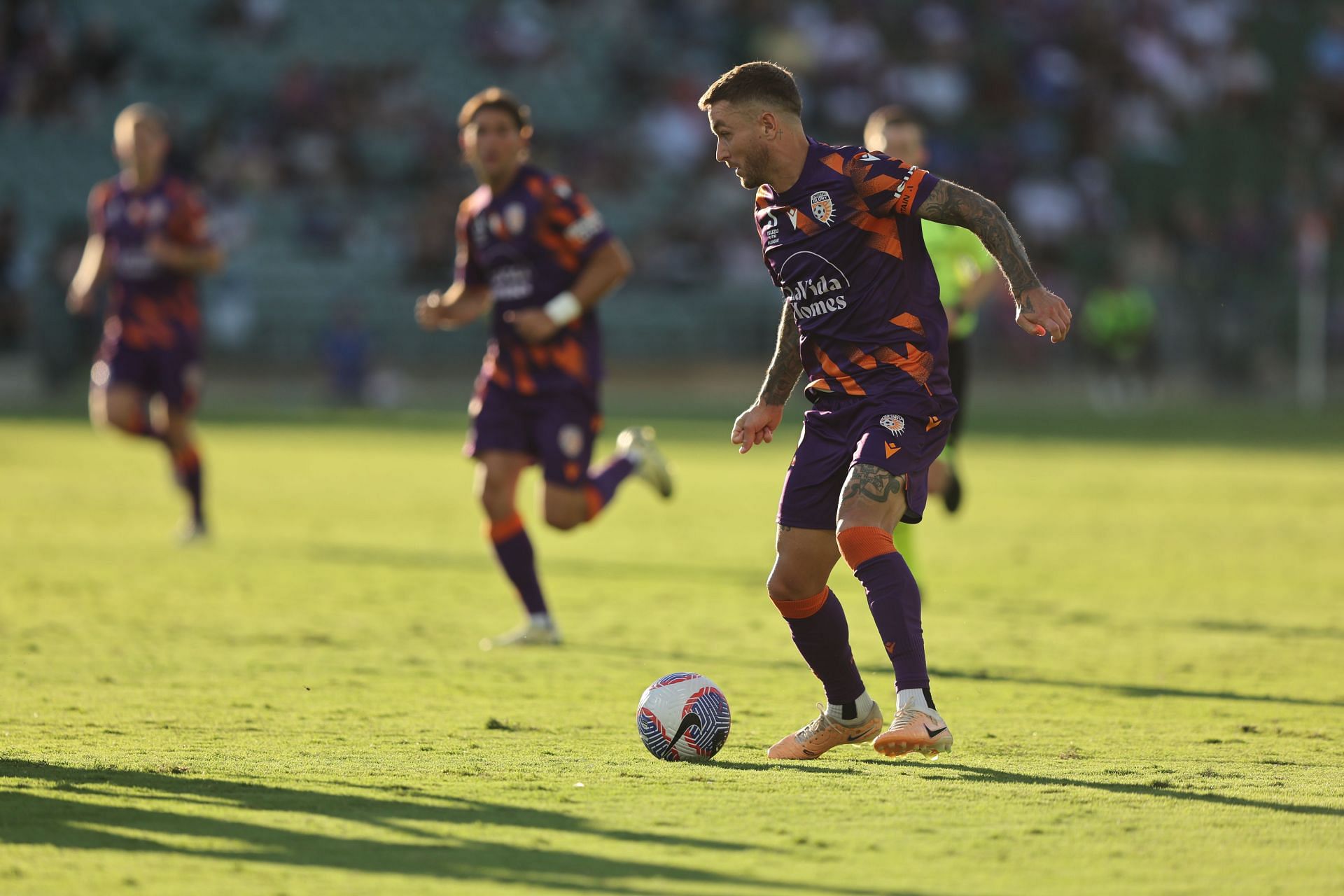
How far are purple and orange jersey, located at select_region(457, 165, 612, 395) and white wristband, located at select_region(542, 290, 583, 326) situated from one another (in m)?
0.21

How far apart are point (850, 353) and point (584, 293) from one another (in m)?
3.16

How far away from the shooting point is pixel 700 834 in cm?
486

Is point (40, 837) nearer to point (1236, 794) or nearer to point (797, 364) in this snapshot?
point (797, 364)

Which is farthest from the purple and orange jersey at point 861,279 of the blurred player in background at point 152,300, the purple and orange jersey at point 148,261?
the purple and orange jersey at point 148,261

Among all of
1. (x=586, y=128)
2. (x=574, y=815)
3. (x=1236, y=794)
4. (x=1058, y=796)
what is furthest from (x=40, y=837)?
(x=586, y=128)

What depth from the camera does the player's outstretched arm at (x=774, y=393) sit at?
6.35m

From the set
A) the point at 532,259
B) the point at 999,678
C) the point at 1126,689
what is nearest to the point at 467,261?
the point at 532,259

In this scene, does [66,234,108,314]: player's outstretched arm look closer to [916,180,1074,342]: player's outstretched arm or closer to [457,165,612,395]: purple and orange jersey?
[457,165,612,395]: purple and orange jersey

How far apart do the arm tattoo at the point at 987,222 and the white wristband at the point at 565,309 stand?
11.0 feet

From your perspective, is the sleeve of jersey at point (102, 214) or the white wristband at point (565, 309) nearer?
the white wristband at point (565, 309)

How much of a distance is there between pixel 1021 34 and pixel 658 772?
36.2m

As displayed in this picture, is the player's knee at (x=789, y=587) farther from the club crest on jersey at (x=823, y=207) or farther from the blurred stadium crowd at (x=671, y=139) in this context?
the blurred stadium crowd at (x=671, y=139)

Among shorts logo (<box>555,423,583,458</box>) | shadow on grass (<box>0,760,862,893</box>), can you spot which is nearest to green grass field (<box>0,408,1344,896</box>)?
shadow on grass (<box>0,760,862,893</box>)

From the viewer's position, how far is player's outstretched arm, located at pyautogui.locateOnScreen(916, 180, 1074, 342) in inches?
223
